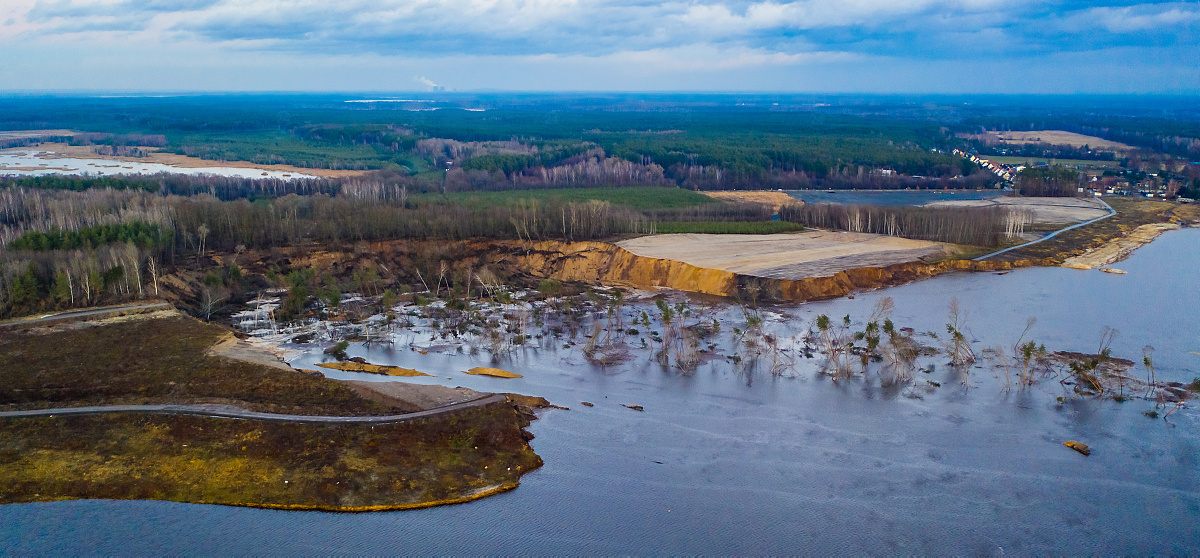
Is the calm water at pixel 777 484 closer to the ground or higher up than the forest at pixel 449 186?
closer to the ground

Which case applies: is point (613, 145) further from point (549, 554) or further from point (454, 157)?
point (549, 554)

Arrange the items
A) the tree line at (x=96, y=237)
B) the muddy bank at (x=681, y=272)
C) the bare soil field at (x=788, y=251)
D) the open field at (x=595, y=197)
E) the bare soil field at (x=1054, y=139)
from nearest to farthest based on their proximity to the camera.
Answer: the tree line at (x=96, y=237)
the muddy bank at (x=681, y=272)
the bare soil field at (x=788, y=251)
the open field at (x=595, y=197)
the bare soil field at (x=1054, y=139)

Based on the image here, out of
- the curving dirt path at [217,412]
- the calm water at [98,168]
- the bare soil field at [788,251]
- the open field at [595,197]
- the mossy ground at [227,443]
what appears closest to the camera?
the mossy ground at [227,443]

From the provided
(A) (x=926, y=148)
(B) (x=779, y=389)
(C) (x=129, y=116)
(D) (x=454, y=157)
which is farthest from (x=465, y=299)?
Answer: (C) (x=129, y=116)

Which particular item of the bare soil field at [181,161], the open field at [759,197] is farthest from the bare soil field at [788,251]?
the bare soil field at [181,161]

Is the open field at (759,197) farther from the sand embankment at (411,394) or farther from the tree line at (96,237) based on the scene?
the tree line at (96,237)

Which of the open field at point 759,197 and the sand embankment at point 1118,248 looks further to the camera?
the open field at point 759,197

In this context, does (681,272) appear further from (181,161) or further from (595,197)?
(181,161)
